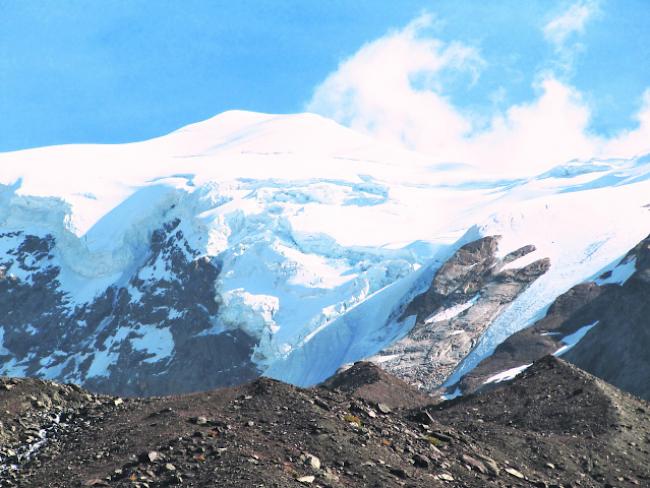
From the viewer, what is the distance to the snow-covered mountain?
133 meters

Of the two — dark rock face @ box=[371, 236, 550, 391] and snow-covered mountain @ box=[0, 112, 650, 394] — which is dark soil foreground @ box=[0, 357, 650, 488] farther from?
→ snow-covered mountain @ box=[0, 112, 650, 394]

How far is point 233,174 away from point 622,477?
138 m

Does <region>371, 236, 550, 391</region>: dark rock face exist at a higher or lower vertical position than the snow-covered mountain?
lower

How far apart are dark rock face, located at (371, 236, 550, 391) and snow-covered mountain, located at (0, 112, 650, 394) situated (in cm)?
28

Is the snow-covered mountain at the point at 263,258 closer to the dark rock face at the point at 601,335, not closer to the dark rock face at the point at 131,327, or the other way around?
the dark rock face at the point at 131,327

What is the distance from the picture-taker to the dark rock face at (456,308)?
390 ft

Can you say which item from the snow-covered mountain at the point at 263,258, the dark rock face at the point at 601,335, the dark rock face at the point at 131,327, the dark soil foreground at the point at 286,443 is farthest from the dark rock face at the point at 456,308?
the dark soil foreground at the point at 286,443

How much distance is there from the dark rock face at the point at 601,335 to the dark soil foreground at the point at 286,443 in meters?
50.4

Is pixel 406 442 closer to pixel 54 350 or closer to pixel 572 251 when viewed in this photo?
pixel 572 251

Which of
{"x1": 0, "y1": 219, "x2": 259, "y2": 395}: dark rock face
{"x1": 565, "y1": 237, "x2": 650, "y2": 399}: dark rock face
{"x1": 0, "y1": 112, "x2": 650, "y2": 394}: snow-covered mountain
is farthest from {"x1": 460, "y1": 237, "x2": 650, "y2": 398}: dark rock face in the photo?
{"x1": 0, "y1": 219, "x2": 259, "y2": 395}: dark rock face

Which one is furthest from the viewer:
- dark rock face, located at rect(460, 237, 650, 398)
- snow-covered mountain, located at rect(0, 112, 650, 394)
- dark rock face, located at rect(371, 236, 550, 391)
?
snow-covered mountain, located at rect(0, 112, 650, 394)

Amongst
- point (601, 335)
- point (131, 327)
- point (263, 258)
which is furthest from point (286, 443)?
point (131, 327)

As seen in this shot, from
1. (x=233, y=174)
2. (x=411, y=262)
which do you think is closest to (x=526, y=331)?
(x=411, y=262)

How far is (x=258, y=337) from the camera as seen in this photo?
Result: 148375 mm
